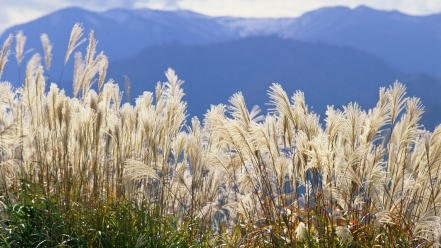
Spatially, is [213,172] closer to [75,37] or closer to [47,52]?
[75,37]

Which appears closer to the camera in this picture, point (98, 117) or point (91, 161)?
point (98, 117)

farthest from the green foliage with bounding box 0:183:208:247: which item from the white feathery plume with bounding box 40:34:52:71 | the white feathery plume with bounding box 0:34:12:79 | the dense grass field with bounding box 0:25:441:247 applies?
the white feathery plume with bounding box 40:34:52:71

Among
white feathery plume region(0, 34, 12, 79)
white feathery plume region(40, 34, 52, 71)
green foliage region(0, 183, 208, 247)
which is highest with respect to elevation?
white feathery plume region(40, 34, 52, 71)

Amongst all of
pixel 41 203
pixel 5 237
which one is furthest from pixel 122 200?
pixel 5 237

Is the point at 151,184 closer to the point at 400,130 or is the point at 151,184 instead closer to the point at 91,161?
the point at 91,161

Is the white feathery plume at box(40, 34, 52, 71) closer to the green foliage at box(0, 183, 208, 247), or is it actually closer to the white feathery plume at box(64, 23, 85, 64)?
the white feathery plume at box(64, 23, 85, 64)

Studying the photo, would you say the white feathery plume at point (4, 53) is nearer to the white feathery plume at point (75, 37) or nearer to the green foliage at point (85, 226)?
the white feathery plume at point (75, 37)

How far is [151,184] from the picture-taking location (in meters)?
4.38

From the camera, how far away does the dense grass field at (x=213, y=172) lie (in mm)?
3494

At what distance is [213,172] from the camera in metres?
4.81

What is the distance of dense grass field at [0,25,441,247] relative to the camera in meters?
3.49

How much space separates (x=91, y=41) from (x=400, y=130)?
2.49m

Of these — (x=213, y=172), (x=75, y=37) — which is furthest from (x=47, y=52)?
(x=213, y=172)

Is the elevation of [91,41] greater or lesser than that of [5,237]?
greater
